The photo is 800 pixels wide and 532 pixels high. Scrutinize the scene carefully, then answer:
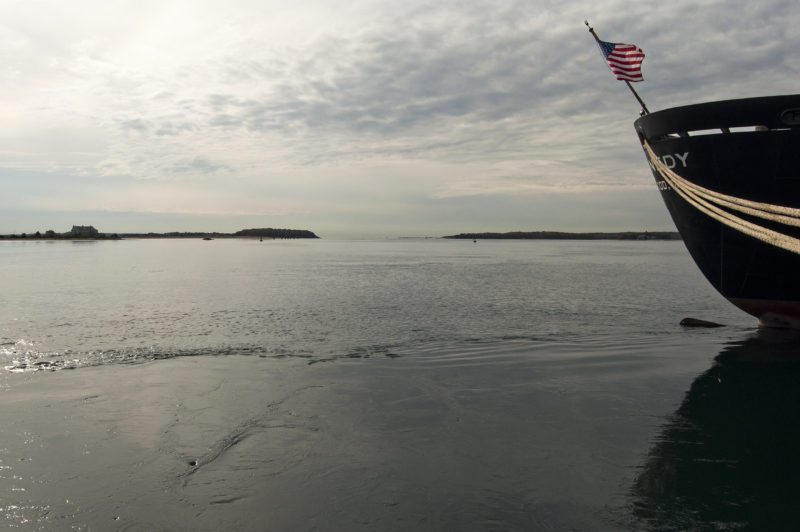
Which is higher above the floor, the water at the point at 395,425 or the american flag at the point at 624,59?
the american flag at the point at 624,59

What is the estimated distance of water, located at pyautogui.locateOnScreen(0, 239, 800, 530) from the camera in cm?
501

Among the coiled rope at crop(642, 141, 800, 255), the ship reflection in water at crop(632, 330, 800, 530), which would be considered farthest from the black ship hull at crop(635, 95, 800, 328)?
the ship reflection in water at crop(632, 330, 800, 530)

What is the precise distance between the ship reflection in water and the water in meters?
0.03

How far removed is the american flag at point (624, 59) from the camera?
48.5 feet

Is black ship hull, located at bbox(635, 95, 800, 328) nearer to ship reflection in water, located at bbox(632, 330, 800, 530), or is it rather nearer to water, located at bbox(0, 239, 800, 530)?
water, located at bbox(0, 239, 800, 530)

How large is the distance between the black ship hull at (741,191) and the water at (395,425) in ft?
5.59

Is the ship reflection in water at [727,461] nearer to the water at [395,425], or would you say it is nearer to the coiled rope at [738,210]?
the water at [395,425]

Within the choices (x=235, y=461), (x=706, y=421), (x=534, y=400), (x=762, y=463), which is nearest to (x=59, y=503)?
(x=235, y=461)

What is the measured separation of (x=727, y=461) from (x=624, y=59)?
1295cm

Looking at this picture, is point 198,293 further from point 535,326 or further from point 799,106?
point 799,106

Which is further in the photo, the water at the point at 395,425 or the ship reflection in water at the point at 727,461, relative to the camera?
the water at the point at 395,425

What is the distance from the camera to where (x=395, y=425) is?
24.1 ft

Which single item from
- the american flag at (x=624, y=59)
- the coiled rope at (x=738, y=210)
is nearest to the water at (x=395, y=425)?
the coiled rope at (x=738, y=210)

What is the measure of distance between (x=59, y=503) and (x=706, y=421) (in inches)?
346
